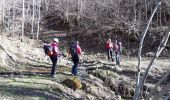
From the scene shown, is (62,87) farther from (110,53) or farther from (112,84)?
(110,53)

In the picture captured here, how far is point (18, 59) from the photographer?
25.5 m

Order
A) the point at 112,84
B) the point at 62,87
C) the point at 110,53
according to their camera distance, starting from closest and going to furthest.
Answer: the point at 62,87
the point at 112,84
the point at 110,53

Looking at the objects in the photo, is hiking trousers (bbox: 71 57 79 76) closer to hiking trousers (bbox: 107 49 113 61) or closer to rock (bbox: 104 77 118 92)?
rock (bbox: 104 77 118 92)

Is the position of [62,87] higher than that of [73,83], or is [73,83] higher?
[73,83]

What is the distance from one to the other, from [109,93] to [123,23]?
94.5 feet

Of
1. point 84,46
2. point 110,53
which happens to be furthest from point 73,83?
point 84,46

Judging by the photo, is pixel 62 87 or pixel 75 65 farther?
pixel 75 65

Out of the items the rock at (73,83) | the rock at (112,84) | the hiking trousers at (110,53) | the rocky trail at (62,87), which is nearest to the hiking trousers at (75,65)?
the rocky trail at (62,87)

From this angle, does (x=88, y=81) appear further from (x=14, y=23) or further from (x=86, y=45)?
(x=14, y=23)

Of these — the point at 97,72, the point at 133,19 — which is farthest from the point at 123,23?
the point at 97,72

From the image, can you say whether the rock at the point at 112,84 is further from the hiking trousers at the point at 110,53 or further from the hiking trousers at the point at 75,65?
the hiking trousers at the point at 110,53

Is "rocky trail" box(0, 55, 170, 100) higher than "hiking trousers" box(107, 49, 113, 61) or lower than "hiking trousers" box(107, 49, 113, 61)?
higher

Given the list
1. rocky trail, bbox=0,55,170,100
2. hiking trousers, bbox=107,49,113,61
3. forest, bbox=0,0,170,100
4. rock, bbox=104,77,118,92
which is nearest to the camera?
rocky trail, bbox=0,55,170,100

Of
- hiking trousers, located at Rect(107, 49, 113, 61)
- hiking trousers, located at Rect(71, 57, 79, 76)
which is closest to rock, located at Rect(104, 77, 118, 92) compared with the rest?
hiking trousers, located at Rect(71, 57, 79, 76)
